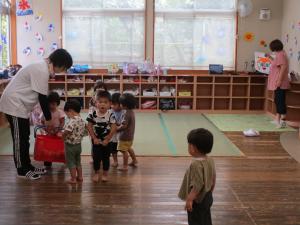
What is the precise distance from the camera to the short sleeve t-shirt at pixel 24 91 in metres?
3.95

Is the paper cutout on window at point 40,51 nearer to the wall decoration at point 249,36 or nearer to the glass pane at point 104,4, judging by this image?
the glass pane at point 104,4

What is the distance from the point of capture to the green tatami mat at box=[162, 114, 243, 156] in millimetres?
5436

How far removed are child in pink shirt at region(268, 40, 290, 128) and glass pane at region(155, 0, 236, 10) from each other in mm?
2110

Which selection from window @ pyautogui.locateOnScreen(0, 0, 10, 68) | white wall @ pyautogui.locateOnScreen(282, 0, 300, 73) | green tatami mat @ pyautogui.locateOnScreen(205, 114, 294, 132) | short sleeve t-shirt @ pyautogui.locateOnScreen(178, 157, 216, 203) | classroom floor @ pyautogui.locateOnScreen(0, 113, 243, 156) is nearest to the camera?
short sleeve t-shirt @ pyautogui.locateOnScreen(178, 157, 216, 203)

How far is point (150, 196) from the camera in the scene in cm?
377

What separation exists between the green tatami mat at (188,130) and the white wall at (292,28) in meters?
2.01

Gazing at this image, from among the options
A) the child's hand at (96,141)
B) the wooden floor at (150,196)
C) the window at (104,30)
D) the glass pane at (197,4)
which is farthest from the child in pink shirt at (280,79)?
the child's hand at (96,141)

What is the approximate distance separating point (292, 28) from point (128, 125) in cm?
504

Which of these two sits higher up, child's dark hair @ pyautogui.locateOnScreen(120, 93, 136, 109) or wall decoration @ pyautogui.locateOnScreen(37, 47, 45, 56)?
wall decoration @ pyautogui.locateOnScreen(37, 47, 45, 56)

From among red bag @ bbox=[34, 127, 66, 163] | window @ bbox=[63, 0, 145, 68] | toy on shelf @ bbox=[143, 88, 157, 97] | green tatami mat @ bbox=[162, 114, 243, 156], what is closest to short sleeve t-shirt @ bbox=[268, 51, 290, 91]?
green tatami mat @ bbox=[162, 114, 243, 156]

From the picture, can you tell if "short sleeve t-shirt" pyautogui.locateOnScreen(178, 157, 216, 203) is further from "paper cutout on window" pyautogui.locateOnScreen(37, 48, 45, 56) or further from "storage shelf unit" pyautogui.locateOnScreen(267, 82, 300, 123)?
"paper cutout on window" pyautogui.locateOnScreen(37, 48, 45, 56)

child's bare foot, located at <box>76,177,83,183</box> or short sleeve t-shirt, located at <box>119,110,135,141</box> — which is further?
short sleeve t-shirt, located at <box>119,110,135,141</box>

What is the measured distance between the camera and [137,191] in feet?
12.8

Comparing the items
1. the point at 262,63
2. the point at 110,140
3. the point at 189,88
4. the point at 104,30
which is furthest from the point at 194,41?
the point at 110,140
